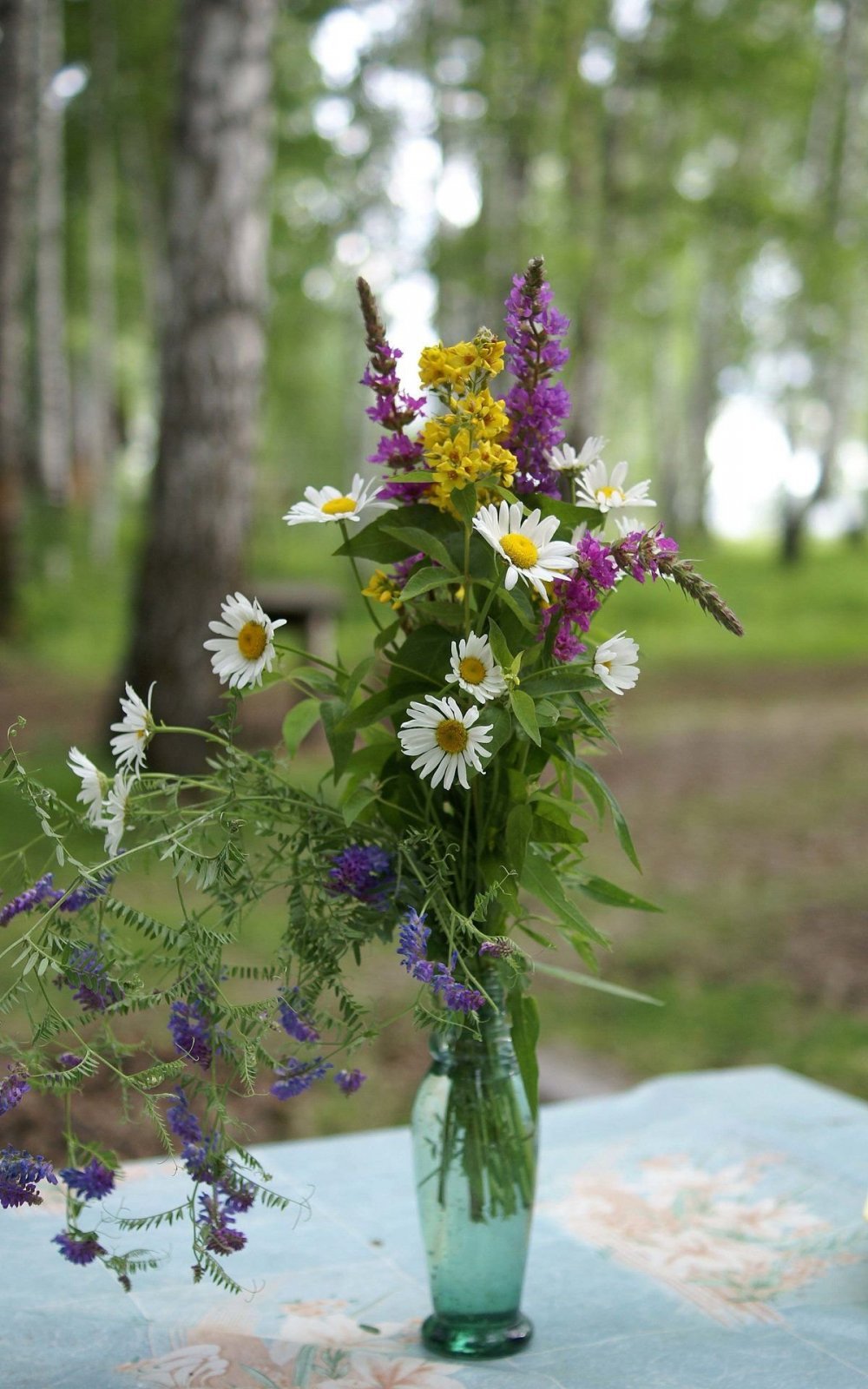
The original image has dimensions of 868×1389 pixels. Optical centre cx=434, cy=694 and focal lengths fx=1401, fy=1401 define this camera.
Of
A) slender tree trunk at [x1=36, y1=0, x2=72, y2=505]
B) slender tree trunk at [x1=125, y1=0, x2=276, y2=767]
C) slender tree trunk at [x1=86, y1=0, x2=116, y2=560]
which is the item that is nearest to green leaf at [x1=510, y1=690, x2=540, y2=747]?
slender tree trunk at [x1=125, y1=0, x2=276, y2=767]

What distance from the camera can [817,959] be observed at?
195 inches

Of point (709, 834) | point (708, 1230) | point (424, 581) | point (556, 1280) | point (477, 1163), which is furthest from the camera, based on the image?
point (709, 834)

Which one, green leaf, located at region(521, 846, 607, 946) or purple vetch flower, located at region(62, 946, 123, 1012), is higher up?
green leaf, located at region(521, 846, 607, 946)

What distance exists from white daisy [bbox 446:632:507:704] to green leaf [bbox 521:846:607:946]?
186 mm

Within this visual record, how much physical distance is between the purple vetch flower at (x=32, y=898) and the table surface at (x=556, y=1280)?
0.47m

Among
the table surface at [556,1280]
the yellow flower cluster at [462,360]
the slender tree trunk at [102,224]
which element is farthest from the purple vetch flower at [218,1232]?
the slender tree trunk at [102,224]

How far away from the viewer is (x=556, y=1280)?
1.67m

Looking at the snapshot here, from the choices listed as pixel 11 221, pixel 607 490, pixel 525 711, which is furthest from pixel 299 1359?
pixel 11 221

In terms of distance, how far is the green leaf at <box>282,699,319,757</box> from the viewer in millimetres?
1462

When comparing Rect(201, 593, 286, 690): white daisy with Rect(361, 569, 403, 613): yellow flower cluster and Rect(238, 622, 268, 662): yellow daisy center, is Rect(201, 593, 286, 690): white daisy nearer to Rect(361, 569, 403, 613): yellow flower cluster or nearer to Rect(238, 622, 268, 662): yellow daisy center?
Rect(238, 622, 268, 662): yellow daisy center

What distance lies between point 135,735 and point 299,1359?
66cm

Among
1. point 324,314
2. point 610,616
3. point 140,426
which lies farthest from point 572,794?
point 140,426

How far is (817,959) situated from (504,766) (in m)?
3.89

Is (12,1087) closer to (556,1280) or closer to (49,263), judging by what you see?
(556,1280)
